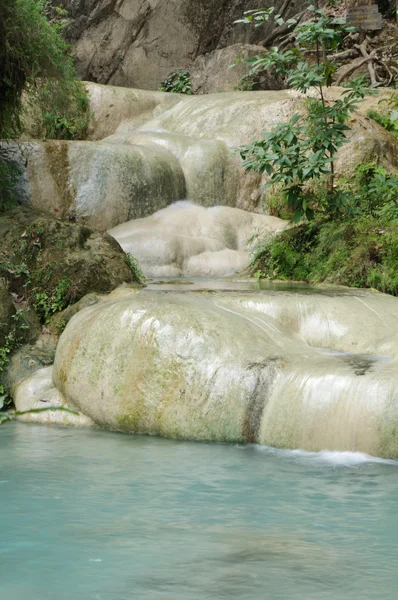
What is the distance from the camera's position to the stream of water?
128 inches

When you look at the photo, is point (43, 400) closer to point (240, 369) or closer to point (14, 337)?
point (14, 337)

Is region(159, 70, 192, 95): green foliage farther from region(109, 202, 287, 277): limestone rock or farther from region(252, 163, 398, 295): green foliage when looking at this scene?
region(252, 163, 398, 295): green foliage

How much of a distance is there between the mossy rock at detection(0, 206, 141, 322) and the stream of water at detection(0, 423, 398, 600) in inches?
85.6

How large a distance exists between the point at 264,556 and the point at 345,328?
3229 millimetres

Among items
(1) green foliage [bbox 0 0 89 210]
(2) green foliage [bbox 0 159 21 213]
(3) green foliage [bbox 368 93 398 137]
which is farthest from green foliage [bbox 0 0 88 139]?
(3) green foliage [bbox 368 93 398 137]

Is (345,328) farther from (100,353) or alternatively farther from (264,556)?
(264,556)

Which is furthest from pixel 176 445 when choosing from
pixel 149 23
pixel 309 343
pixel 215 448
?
pixel 149 23

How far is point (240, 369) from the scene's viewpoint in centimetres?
568

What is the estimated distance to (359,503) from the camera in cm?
423

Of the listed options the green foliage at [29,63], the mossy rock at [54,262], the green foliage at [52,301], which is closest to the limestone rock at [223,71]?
the green foliage at [29,63]

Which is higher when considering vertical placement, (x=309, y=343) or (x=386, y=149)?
(x=386, y=149)

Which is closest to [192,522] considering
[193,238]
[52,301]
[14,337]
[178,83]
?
[14,337]

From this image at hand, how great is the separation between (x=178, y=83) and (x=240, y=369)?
13.9 metres

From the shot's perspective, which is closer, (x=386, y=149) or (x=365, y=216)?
(x=365, y=216)
